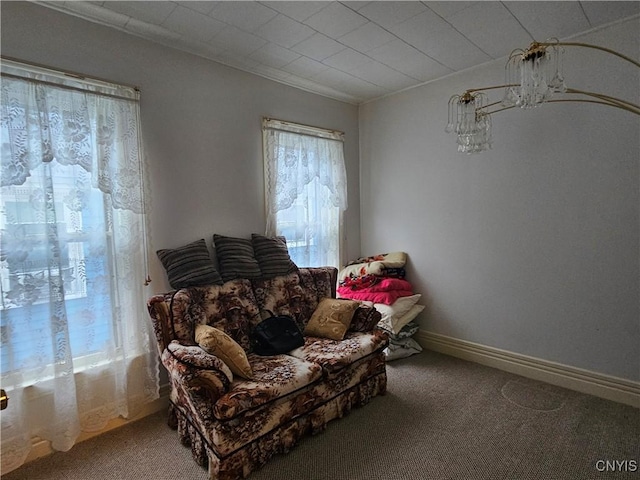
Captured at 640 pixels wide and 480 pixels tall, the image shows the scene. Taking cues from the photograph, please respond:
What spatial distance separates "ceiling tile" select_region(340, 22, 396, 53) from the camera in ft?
7.98

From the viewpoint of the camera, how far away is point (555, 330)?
112 inches

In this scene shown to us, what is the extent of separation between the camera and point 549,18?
2.37 metres

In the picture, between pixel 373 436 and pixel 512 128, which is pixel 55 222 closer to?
pixel 373 436

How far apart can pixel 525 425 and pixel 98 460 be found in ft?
Answer: 8.75

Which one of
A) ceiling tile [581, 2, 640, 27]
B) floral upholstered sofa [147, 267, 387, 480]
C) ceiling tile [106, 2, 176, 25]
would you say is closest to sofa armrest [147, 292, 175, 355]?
floral upholstered sofa [147, 267, 387, 480]

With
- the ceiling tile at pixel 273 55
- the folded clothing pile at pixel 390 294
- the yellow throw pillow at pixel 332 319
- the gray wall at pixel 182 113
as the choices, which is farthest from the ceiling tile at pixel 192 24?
the folded clothing pile at pixel 390 294

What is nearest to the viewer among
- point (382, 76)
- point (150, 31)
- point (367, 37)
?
point (150, 31)

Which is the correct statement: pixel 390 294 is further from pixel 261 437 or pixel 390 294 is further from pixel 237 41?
pixel 237 41

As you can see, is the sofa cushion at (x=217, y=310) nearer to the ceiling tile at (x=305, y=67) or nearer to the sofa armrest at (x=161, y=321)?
the sofa armrest at (x=161, y=321)

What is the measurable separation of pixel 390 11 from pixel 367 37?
34 centimetres

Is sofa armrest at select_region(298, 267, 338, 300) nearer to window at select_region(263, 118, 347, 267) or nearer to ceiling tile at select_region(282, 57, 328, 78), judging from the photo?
Answer: window at select_region(263, 118, 347, 267)

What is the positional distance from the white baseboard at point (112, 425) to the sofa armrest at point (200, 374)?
2.48 feet

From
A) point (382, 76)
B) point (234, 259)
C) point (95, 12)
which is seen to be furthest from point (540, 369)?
point (95, 12)

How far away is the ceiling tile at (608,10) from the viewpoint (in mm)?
2230
